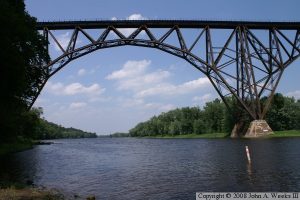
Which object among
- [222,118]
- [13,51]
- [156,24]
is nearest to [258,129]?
[156,24]

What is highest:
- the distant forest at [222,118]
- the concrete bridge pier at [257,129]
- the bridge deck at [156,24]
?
the bridge deck at [156,24]

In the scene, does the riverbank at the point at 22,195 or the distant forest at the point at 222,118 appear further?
the distant forest at the point at 222,118

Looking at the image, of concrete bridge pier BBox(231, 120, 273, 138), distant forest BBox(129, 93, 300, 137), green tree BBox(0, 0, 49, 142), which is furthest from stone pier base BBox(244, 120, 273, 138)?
green tree BBox(0, 0, 49, 142)

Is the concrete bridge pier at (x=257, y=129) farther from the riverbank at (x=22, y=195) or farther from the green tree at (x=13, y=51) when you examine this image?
the riverbank at (x=22, y=195)

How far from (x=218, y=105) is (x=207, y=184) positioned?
139 meters

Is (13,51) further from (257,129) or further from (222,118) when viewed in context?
(222,118)

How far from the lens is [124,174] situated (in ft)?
104

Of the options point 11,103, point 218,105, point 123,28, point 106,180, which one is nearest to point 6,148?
point 11,103

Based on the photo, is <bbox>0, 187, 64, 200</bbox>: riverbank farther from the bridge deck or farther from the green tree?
the bridge deck

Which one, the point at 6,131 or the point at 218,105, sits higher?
the point at 218,105

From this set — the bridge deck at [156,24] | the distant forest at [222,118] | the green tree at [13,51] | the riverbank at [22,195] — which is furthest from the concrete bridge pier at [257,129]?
the riverbank at [22,195]

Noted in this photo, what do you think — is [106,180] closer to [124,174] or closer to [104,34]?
[124,174]

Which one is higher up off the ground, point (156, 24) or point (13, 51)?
point (156, 24)

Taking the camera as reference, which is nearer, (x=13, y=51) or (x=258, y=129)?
(x=13, y=51)
